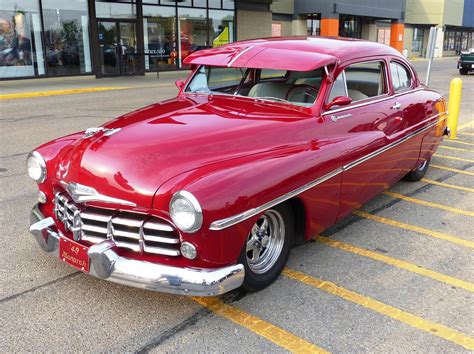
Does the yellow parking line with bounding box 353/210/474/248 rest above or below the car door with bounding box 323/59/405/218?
below

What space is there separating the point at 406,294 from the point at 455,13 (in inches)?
2063

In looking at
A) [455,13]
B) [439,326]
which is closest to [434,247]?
[439,326]

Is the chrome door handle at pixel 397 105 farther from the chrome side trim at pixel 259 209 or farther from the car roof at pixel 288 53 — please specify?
the chrome side trim at pixel 259 209

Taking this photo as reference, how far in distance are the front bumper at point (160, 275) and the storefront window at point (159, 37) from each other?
64.8 ft

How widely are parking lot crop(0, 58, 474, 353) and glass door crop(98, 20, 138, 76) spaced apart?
53.5 ft

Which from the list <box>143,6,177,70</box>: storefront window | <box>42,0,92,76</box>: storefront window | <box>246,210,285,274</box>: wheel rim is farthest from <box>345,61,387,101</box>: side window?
<box>143,6,177,70</box>: storefront window

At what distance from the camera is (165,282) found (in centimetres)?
284

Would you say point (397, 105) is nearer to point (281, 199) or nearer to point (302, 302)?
point (281, 199)

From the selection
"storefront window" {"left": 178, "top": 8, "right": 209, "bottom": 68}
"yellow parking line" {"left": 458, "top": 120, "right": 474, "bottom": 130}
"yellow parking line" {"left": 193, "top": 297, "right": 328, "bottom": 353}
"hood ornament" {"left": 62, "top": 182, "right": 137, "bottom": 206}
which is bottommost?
"yellow parking line" {"left": 193, "top": 297, "right": 328, "bottom": 353}

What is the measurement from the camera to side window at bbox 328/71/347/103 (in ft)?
13.7

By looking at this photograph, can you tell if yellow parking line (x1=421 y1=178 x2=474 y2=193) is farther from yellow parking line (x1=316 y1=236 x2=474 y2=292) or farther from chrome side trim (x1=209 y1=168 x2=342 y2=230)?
chrome side trim (x1=209 y1=168 x2=342 y2=230)

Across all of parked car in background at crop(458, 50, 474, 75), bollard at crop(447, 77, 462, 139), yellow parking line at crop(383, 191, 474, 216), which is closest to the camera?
yellow parking line at crop(383, 191, 474, 216)

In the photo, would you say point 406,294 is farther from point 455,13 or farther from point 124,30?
point 455,13

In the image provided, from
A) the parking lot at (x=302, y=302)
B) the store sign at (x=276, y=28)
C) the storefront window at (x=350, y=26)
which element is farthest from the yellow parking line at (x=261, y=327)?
the storefront window at (x=350, y=26)
